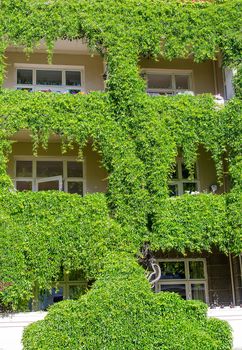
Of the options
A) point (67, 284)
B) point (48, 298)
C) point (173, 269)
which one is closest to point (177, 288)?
point (173, 269)

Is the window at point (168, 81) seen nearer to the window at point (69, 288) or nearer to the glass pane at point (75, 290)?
the window at point (69, 288)

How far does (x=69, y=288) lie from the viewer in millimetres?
18250

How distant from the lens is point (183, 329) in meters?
14.3

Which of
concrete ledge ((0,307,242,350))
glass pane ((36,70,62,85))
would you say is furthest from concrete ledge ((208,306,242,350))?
glass pane ((36,70,62,85))

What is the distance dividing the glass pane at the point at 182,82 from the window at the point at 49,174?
14.0ft

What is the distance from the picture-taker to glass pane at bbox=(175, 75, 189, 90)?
2018cm

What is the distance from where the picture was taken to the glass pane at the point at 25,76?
1903 centimetres

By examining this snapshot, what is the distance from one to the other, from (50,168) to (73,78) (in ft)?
9.91

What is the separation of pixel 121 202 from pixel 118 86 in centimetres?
337

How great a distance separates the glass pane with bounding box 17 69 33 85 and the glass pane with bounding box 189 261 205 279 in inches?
301

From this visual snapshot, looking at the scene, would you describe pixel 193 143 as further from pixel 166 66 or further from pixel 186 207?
pixel 166 66

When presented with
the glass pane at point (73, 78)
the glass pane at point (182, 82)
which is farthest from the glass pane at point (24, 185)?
the glass pane at point (182, 82)

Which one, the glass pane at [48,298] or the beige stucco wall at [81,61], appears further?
the beige stucco wall at [81,61]

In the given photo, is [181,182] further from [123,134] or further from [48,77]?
[48,77]
